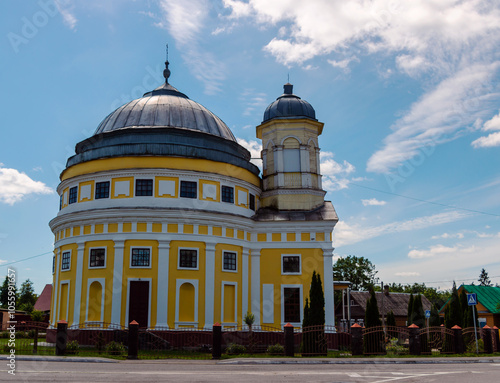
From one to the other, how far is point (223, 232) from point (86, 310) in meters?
8.78

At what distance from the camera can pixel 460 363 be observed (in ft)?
67.3

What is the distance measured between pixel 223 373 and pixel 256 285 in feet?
49.7

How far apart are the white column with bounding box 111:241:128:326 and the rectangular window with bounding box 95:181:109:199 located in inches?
122

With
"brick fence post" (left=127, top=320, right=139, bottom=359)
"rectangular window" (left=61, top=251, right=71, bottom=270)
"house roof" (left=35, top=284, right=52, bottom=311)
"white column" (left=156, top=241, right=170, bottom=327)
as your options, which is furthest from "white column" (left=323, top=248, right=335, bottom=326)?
"house roof" (left=35, top=284, right=52, bottom=311)

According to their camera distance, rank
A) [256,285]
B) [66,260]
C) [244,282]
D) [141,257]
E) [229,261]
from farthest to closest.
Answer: [256,285] < [244,282] < [229,261] < [66,260] < [141,257]

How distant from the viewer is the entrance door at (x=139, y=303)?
86.4 feet

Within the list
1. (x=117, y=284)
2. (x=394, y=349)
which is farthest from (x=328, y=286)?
(x=117, y=284)

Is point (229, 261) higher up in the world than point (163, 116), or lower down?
lower down

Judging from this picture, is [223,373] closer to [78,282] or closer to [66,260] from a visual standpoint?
[78,282]

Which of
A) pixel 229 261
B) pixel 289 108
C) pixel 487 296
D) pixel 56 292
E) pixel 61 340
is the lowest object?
pixel 61 340

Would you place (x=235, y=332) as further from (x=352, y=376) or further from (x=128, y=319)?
(x=352, y=376)

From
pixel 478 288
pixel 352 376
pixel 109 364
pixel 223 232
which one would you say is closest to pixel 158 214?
pixel 223 232

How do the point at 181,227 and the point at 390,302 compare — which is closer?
the point at 181,227

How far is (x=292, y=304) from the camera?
29.8m
